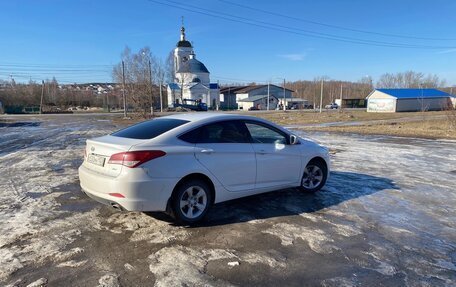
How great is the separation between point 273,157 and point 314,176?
4.61 feet

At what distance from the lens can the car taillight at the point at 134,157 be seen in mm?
4637

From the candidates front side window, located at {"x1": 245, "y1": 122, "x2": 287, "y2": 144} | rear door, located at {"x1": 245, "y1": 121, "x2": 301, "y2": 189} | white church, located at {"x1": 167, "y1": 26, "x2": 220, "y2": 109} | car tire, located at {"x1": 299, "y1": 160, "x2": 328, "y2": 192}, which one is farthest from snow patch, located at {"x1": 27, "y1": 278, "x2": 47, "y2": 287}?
white church, located at {"x1": 167, "y1": 26, "x2": 220, "y2": 109}

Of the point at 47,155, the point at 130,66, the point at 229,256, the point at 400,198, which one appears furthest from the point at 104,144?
the point at 130,66

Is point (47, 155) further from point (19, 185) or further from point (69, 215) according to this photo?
point (69, 215)

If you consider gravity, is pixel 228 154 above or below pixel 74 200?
above

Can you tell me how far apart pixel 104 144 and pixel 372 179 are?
6373 mm

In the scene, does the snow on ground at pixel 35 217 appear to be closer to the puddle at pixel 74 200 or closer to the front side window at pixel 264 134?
the puddle at pixel 74 200

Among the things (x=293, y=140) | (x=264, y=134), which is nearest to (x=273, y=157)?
(x=264, y=134)

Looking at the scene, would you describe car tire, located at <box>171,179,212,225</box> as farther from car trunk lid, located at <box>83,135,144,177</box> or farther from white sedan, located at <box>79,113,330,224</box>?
car trunk lid, located at <box>83,135,144,177</box>

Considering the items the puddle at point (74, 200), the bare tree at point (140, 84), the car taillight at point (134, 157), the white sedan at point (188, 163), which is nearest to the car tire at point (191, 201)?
the white sedan at point (188, 163)

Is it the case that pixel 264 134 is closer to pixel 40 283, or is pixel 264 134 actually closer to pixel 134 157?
pixel 134 157

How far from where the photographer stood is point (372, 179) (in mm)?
8500

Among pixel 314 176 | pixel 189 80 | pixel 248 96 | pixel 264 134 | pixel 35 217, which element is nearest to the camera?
pixel 35 217

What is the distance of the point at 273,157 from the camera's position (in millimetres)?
6070
